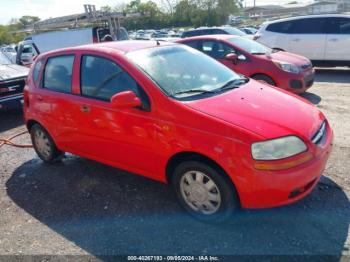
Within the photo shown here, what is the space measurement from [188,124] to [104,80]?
122 cm

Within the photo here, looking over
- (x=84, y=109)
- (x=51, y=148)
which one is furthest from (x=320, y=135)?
(x=51, y=148)

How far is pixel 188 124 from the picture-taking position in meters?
2.92

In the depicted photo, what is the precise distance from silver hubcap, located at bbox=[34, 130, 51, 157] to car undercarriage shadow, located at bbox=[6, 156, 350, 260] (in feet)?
2.09

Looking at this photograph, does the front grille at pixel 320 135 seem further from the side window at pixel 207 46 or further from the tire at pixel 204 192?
the side window at pixel 207 46

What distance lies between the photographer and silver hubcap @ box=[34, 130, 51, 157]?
184 inches

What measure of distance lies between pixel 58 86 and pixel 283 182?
2.92m

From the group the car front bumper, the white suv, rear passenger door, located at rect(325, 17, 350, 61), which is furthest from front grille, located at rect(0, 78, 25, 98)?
rear passenger door, located at rect(325, 17, 350, 61)

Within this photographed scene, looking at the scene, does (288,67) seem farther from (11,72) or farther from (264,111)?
(11,72)

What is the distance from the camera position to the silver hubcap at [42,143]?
15.3 ft

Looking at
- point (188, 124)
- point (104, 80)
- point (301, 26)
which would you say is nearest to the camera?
point (188, 124)

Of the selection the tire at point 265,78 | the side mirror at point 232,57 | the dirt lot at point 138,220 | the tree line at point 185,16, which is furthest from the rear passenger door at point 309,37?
the tree line at point 185,16

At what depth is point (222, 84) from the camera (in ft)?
11.8

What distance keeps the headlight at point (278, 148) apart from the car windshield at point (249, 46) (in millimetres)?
5101

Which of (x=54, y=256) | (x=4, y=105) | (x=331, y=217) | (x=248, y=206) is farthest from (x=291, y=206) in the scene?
(x=4, y=105)
